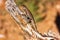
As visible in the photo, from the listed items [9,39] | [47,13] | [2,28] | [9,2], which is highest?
[47,13]

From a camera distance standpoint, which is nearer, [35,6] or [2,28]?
[2,28]

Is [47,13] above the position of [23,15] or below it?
above

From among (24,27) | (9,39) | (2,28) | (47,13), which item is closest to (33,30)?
(24,27)

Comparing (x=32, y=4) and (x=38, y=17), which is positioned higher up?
(x=32, y=4)

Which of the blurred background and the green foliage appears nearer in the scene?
the blurred background

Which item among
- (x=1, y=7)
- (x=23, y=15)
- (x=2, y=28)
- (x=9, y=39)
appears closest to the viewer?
(x=23, y=15)

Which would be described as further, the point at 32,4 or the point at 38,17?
the point at 32,4

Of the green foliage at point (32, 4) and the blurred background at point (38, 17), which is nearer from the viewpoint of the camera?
the blurred background at point (38, 17)

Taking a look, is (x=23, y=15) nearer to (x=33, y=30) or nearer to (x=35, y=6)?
(x=33, y=30)
